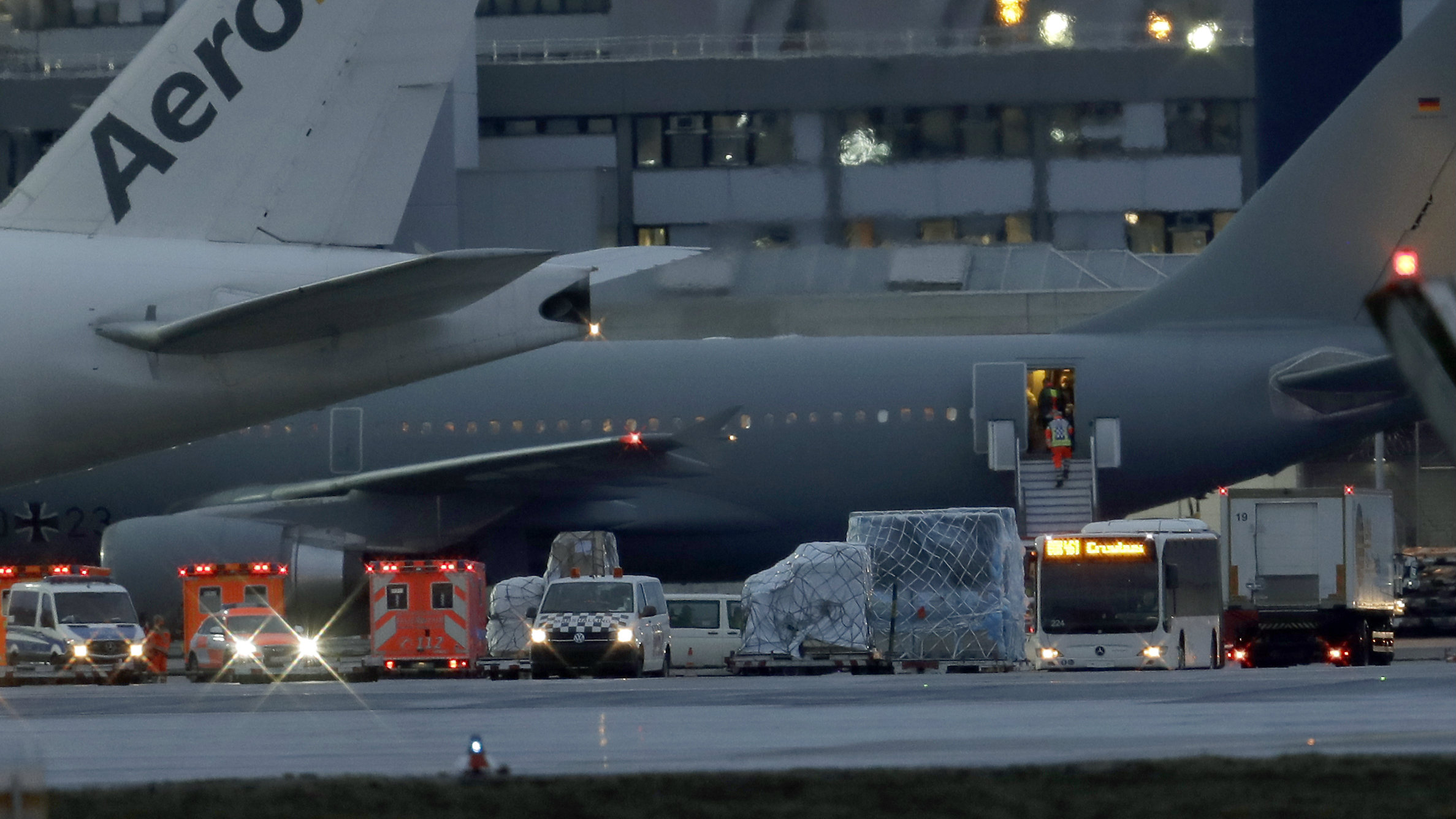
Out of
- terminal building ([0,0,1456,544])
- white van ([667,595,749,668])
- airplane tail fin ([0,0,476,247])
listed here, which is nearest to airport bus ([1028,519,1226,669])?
white van ([667,595,749,668])

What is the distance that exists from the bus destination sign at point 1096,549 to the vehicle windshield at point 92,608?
14417mm

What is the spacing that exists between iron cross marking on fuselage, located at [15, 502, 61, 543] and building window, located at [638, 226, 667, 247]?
98.8ft

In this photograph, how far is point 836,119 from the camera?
63719 millimetres

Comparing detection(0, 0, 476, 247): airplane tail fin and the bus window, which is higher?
detection(0, 0, 476, 247): airplane tail fin

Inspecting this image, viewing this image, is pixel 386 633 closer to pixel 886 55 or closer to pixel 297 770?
pixel 297 770

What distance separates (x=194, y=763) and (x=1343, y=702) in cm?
1019

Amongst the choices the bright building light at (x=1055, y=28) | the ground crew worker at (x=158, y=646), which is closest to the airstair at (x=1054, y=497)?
the ground crew worker at (x=158, y=646)

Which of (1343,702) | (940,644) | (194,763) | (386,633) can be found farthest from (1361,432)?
(194,763)

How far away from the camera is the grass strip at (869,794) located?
38.5ft

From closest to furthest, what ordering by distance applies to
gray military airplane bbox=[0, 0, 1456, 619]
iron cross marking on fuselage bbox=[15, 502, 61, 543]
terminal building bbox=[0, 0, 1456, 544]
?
iron cross marking on fuselage bbox=[15, 502, 61, 543]
gray military airplane bbox=[0, 0, 1456, 619]
terminal building bbox=[0, 0, 1456, 544]

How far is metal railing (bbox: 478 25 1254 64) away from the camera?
64.8m

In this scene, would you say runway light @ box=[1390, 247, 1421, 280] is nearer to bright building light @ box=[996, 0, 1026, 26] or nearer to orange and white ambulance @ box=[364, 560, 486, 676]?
orange and white ambulance @ box=[364, 560, 486, 676]

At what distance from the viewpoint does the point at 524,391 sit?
128 ft

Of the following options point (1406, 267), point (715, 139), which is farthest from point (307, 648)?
point (715, 139)
